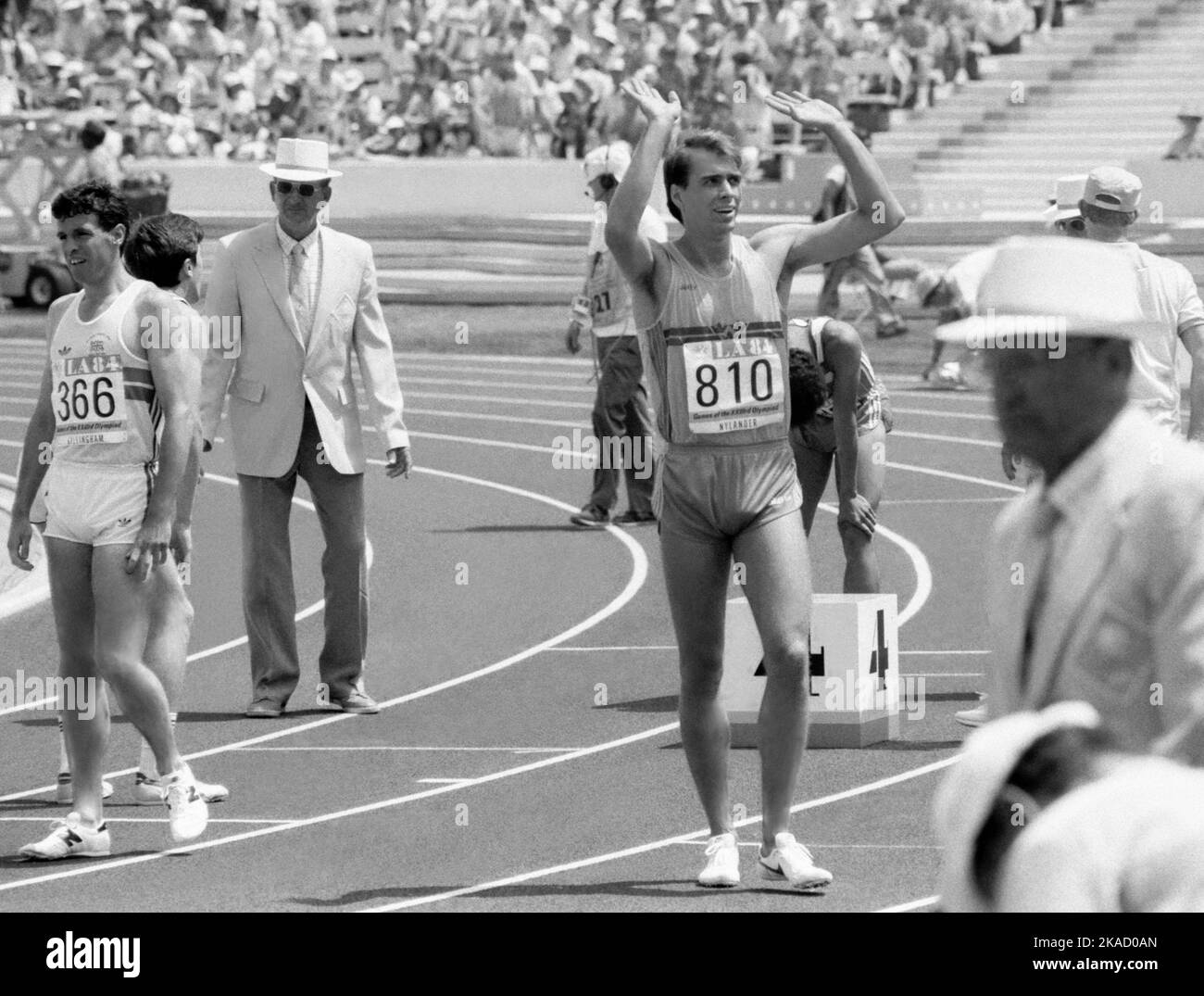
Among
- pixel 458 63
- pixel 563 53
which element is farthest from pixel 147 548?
pixel 458 63

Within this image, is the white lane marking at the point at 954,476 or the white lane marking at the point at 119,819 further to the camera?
the white lane marking at the point at 954,476

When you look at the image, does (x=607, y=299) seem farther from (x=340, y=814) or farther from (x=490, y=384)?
(x=490, y=384)

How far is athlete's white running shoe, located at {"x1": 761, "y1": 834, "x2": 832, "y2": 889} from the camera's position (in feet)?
24.8

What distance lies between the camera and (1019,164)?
1307 inches

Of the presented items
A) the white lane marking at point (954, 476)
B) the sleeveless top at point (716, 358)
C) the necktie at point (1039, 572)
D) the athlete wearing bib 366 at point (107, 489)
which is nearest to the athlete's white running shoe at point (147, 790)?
the athlete wearing bib 366 at point (107, 489)

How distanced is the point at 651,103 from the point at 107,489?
221cm

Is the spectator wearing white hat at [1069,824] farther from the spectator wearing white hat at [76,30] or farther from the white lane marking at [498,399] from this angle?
the spectator wearing white hat at [76,30]

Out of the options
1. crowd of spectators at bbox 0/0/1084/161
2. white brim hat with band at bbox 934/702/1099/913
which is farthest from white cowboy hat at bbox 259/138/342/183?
crowd of spectators at bbox 0/0/1084/161

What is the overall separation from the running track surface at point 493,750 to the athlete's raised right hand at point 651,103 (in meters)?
2.24

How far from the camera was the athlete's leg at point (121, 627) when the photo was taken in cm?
834

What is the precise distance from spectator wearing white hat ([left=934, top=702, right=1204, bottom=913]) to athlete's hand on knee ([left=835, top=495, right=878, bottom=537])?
725 centimetres

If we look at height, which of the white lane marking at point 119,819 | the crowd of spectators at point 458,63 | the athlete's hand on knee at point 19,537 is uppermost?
the crowd of spectators at point 458,63

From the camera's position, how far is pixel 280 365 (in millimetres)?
11250
